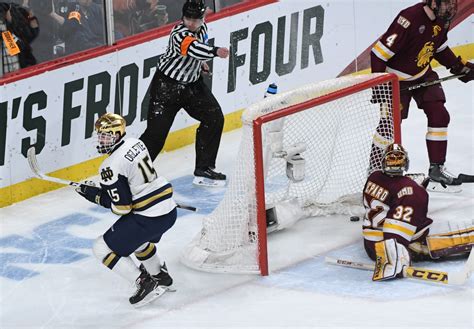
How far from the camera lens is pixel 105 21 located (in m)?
7.75

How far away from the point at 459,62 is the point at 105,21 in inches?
84.7

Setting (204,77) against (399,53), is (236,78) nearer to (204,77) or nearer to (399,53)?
(204,77)


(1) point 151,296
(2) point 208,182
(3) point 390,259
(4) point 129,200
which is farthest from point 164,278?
(2) point 208,182

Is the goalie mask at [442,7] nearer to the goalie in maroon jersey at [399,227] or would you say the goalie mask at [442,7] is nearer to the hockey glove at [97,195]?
the goalie in maroon jersey at [399,227]

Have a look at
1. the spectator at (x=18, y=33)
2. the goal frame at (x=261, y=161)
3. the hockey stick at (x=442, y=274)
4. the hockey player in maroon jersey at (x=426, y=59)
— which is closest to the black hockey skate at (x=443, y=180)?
the hockey player in maroon jersey at (x=426, y=59)

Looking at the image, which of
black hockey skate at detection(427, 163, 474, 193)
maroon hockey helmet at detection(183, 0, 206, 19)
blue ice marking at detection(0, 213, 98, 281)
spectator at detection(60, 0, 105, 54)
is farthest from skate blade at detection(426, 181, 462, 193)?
spectator at detection(60, 0, 105, 54)

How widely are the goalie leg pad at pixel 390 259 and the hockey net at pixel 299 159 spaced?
551 mm

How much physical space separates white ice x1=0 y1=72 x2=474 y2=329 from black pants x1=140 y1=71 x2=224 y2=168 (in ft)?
1.25

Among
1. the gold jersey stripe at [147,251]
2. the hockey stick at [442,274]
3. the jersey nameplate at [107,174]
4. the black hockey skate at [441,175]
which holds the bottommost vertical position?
the black hockey skate at [441,175]

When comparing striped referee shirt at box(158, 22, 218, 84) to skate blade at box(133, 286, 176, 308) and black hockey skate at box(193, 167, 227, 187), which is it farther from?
skate blade at box(133, 286, 176, 308)

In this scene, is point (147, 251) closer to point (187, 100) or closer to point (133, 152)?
point (133, 152)

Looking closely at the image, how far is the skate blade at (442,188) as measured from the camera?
23.7ft

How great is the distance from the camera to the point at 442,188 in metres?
7.24

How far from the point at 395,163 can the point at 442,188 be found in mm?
1309
